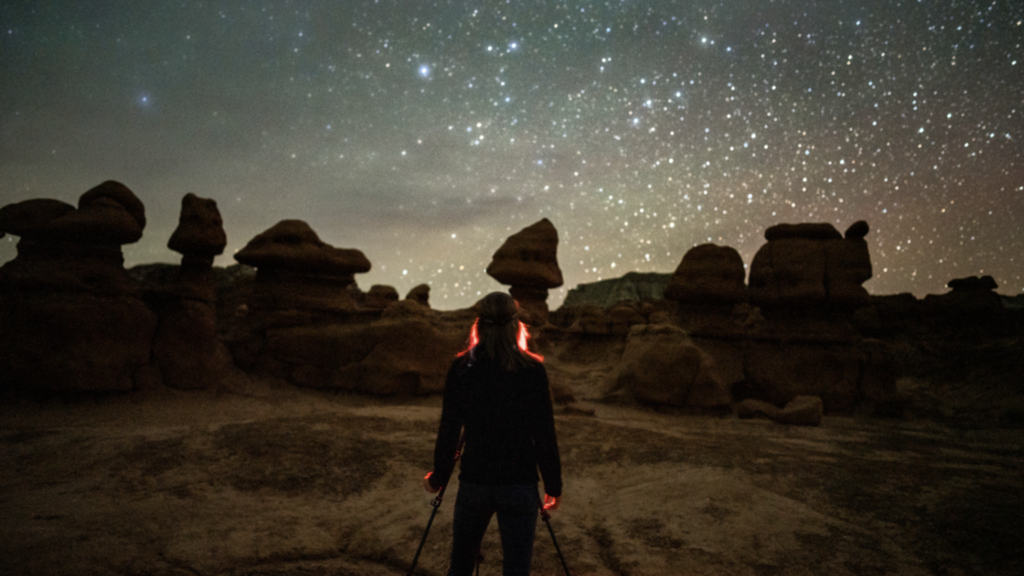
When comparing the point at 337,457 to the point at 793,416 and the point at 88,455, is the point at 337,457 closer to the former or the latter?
the point at 88,455

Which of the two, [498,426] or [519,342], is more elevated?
[519,342]

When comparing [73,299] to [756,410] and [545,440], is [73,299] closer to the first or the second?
[545,440]

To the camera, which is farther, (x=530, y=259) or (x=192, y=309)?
(x=530, y=259)

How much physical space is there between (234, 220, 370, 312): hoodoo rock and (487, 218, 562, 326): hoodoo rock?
5.79 metres

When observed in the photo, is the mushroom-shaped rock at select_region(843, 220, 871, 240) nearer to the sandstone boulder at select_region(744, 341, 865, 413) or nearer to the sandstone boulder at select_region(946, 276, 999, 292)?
the sandstone boulder at select_region(744, 341, 865, 413)

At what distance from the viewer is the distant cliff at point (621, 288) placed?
8094 centimetres

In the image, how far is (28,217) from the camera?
770 cm

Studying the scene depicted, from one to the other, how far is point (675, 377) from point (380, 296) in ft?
43.7

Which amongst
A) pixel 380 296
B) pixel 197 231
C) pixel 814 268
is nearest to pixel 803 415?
pixel 814 268

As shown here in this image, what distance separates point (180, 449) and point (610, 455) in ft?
16.5

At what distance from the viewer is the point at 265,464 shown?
5074mm

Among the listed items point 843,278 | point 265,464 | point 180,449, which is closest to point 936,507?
point 265,464

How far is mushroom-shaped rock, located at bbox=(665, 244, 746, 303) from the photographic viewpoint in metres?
13.8

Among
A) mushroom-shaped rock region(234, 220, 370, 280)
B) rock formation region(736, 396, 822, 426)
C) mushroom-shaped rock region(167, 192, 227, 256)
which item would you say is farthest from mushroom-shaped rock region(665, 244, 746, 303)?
mushroom-shaped rock region(167, 192, 227, 256)
